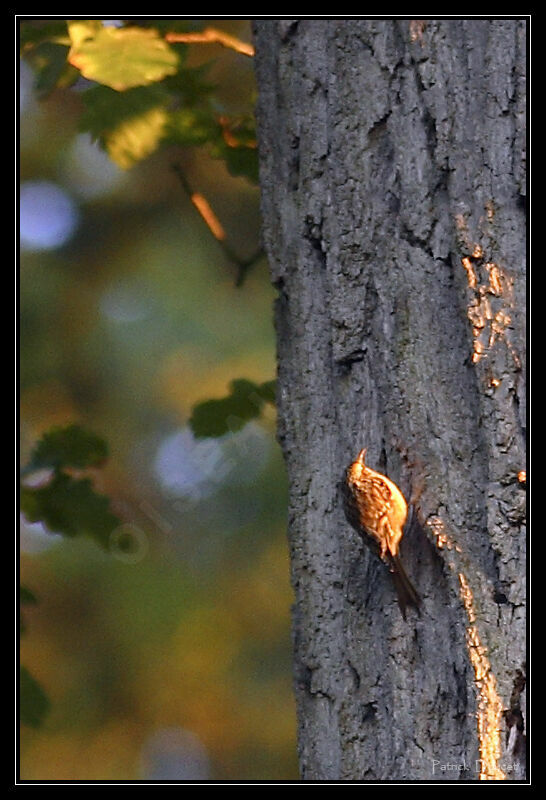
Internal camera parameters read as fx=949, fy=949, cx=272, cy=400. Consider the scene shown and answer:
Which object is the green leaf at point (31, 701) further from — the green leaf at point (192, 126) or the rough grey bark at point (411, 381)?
the green leaf at point (192, 126)

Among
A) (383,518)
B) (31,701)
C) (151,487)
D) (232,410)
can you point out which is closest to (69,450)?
(232,410)

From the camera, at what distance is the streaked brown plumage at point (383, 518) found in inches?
63.6

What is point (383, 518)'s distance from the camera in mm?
1615

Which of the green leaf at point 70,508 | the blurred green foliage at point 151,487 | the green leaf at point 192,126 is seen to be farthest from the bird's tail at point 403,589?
the blurred green foliage at point 151,487

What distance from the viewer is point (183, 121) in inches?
100.0

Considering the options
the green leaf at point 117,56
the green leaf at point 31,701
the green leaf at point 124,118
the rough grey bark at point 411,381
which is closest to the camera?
the rough grey bark at point 411,381

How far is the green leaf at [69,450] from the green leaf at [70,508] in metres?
0.04

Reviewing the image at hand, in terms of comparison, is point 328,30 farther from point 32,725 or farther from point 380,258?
point 32,725

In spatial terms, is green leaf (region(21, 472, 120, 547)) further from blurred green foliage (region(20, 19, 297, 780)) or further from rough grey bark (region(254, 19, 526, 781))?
blurred green foliage (region(20, 19, 297, 780))

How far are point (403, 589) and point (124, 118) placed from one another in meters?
1.29

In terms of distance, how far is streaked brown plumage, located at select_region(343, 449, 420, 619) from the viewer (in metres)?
1.61

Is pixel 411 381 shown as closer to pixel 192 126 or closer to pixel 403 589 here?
pixel 403 589

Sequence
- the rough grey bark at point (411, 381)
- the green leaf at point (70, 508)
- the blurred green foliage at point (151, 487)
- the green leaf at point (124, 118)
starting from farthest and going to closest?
the blurred green foliage at point (151, 487)
the green leaf at point (70, 508)
the green leaf at point (124, 118)
the rough grey bark at point (411, 381)
